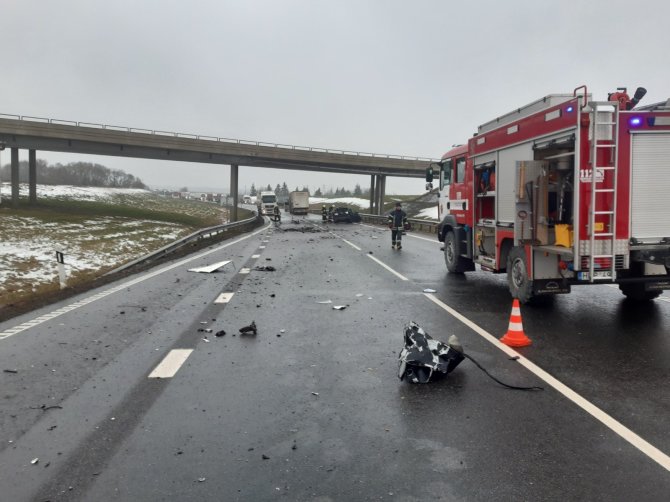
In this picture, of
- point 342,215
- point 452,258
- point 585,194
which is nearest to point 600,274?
point 585,194

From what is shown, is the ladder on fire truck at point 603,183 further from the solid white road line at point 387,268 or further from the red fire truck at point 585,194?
the solid white road line at point 387,268

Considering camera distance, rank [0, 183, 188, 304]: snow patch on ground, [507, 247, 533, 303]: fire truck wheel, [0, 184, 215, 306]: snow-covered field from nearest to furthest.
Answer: [507, 247, 533, 303]: fire truck wheel → [0, 184, 215, 306]: snow-covered field → [0, 183, 188, 304]: snow patch on ground

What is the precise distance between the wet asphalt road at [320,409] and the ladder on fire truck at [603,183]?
1.03 metres

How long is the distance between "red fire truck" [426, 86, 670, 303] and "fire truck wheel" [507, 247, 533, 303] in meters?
0.02

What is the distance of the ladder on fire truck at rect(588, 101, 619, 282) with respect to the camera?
7.27 meters

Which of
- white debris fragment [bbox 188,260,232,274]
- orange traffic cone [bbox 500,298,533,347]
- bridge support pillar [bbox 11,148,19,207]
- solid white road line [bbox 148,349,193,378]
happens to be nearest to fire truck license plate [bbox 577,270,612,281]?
orange traffic cone [bbox 500,298,533,347]

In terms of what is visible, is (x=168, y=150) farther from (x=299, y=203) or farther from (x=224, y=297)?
(x=224, y=297)

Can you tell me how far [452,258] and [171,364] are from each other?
896cm

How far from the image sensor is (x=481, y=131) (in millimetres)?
11219

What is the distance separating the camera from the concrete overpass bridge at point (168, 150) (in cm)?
4609

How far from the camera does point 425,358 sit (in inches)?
217

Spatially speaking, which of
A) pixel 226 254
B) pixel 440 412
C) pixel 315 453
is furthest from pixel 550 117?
pixel 226 254

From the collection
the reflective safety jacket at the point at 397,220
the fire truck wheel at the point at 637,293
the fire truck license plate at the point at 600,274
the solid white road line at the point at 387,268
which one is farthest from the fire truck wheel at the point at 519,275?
the reflective safety jacket at the point at 397,220

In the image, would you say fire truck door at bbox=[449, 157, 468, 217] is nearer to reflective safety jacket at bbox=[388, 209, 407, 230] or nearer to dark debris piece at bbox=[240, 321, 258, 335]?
dark debris piece at bbox=[240, 321, 258, 335]
